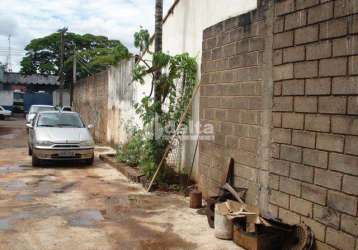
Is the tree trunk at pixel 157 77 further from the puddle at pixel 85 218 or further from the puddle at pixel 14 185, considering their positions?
the puddle at pixel 14 185

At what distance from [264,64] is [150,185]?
3652 mm

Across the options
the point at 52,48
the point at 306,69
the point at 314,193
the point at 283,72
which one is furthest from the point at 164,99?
the point at 52,48

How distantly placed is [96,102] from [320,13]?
50.7ft

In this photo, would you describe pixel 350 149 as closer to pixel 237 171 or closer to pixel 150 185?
pixel 237 171

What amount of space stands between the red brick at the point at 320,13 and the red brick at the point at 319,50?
253 mm

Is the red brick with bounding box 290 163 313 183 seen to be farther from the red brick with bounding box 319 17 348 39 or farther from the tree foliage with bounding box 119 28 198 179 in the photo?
the tree foliage with bounding box 119 28 198 179

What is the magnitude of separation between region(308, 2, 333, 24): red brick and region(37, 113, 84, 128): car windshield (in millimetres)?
8633

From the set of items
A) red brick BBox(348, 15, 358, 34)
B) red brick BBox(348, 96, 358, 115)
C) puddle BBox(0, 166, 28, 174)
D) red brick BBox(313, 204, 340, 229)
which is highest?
red brick BBox(348, 15, 358, 34)

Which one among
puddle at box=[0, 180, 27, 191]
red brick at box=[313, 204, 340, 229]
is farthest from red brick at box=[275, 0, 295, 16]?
puddle at box=[0, 180, 27, 191]

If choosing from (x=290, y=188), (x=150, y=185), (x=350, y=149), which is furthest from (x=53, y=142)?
(x=350, y=149)

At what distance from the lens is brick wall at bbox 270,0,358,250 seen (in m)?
3.96

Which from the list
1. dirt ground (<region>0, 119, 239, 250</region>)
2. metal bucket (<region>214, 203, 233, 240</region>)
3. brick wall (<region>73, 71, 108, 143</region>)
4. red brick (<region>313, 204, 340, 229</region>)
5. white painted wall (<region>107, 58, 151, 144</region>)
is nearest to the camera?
red brick (<region>313, 204, 340, 229</region>)

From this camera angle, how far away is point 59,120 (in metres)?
12.0

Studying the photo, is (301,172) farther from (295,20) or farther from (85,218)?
(85,218)
